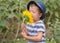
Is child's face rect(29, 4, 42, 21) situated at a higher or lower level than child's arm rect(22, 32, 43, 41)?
higher

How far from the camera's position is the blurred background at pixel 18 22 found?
11.2 ft

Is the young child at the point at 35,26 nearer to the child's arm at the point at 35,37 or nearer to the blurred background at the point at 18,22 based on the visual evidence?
the child's arm at the point at 35,37

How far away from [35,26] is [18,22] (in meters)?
1.22

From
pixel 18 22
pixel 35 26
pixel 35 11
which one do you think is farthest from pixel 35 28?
pixel 18 22

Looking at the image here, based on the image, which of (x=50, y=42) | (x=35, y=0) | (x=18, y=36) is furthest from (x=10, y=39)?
(x=35, y=0)

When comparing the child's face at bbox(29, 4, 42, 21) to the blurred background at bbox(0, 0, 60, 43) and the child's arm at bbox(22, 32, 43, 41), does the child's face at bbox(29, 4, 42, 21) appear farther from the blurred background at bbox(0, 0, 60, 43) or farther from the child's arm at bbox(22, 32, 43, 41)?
→ the blurred background at bbox(0, 0, 60, 43)

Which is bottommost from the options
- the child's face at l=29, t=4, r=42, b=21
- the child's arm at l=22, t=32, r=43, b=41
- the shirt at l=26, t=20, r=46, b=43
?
the child's arm at l=22, t=32, r=43, b=41

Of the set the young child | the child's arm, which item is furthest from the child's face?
the child's arm

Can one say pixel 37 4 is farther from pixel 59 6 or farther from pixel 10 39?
pixel 59 6

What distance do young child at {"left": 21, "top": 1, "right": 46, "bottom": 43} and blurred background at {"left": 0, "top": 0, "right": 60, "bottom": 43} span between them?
2.22 ft

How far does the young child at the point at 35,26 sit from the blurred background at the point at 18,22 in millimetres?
677

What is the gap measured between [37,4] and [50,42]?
1.31 metres

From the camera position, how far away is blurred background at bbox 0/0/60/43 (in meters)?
3.42

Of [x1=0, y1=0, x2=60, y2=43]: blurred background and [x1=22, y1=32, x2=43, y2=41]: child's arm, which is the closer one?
[x1=22, y1=32, x2=43, y2=41]: child's arm
